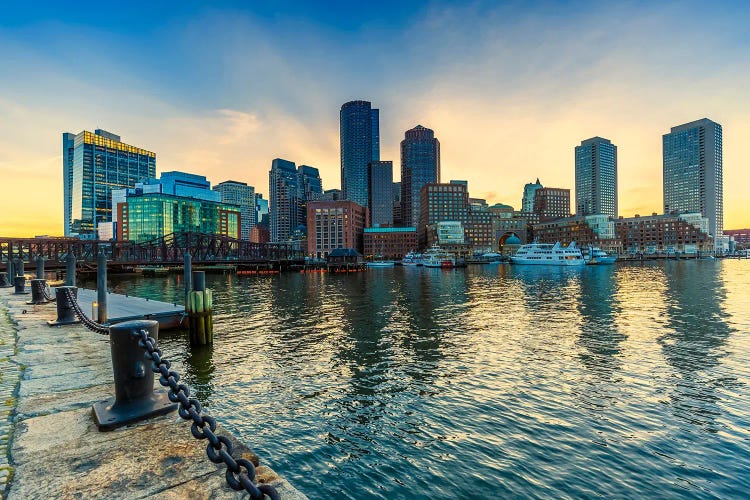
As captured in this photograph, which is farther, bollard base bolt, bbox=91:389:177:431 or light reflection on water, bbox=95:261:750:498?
light reflection on water, bbox=95:261:750:498

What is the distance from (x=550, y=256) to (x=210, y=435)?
154 m

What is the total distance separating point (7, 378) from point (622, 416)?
16.9 m

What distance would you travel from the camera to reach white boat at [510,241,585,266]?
449 feet

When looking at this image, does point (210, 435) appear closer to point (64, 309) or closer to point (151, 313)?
point (64, 309)

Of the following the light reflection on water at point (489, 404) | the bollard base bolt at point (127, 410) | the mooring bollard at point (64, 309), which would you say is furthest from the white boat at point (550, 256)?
the bollard base bolt at point (127, 410)

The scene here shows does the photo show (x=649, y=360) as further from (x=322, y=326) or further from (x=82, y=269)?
(x=82, y=269)

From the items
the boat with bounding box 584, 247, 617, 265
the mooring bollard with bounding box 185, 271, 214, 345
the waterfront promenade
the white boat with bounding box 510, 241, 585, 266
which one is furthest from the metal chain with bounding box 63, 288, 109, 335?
the boat with bounding box 584, 247, 617, 265

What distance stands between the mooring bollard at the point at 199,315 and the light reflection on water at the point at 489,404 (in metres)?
1.00

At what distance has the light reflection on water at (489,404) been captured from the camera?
910 centimetres

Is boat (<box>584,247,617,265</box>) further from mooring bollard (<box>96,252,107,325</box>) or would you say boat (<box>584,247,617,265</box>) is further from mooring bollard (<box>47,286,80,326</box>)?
mooring bollard (<box>47,286,80,326</box>)

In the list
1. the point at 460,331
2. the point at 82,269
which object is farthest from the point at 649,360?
the point at 82,269

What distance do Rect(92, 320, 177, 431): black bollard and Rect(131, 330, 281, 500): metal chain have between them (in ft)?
0.50

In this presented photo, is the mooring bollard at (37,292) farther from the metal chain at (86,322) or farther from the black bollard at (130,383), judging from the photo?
the black bollard at (130,383)

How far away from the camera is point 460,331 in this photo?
25766mm
